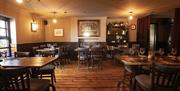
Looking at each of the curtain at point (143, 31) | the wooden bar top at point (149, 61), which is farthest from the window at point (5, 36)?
the curtain at point (143, 31)

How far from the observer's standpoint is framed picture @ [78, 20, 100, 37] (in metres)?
8.96

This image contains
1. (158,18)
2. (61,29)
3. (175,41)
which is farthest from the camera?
(158,18)

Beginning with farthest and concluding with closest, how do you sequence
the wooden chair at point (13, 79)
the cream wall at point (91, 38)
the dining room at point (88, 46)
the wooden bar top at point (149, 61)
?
the cream wall at point (91, 38)
the wooden bar top at point (149, 61)
the dining room at point (88, 46)
the wooden chair at point (13, 79)

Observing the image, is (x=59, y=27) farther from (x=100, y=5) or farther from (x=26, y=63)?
(x=26, y=63)

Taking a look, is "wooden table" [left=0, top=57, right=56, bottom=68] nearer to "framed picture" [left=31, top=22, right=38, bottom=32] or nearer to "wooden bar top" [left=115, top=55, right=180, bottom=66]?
"wooden bar top" [left=115, top=55, right=180, bottom=66]

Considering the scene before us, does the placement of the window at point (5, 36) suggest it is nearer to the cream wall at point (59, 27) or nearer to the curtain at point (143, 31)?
the cream wall at point (59, 27)

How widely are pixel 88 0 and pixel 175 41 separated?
3704 mm

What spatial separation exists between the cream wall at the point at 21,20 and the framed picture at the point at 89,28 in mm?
2380

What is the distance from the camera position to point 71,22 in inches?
355

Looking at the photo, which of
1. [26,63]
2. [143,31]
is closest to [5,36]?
[26,63]

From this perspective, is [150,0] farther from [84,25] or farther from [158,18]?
[158,18]

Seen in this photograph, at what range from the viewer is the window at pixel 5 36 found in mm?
5396

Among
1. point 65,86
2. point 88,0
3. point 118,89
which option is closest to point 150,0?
point 88,0

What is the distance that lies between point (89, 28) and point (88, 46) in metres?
1.35
